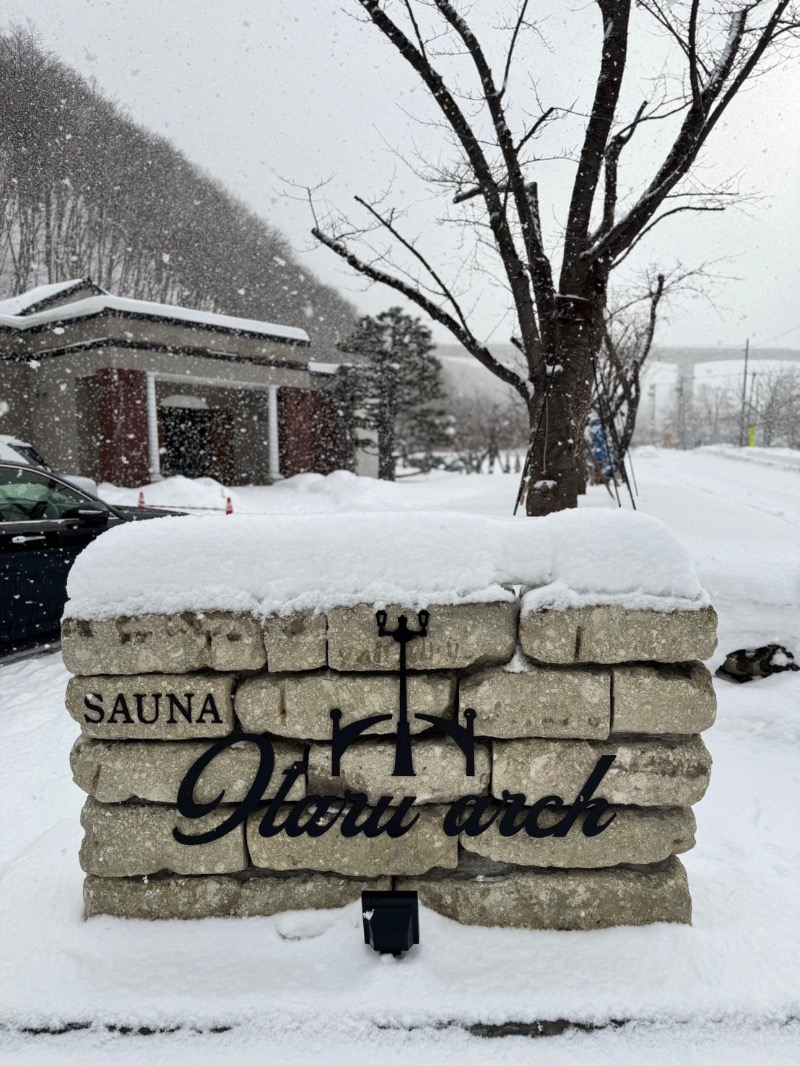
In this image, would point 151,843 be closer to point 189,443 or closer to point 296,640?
point 296,640

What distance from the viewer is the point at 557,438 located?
582 centimetres

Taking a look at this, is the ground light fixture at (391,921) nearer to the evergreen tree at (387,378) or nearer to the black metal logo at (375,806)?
the black metal logo at (375,806)

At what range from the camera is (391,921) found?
6.07ft

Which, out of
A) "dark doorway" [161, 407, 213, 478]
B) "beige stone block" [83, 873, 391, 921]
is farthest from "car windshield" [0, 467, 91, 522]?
"dark doorway" [161, 407, 213, 478]

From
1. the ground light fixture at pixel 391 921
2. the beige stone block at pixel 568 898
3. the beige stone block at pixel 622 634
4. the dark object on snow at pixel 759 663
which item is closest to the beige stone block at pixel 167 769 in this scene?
the ground light fixture at pixel 391 921

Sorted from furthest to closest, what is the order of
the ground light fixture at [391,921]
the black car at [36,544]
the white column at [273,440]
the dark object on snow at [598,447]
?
the white column at [273,440], the dark object on snow at [598,447], the black car at [36,544], the ground light fixture at [391,921]

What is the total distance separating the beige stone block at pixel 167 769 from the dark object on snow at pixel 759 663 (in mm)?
3468

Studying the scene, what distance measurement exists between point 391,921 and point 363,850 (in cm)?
22

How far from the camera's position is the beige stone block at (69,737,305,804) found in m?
1.96

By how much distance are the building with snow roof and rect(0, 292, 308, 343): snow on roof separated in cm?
4

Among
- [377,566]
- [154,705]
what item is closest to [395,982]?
[154,705]

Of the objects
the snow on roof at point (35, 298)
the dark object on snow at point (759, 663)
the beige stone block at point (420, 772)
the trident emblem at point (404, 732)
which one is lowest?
the dark object on snow at point (759, 663)

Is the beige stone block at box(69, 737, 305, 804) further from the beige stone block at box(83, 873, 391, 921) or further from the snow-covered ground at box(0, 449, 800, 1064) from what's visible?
the snow-covered ground at box(0, 449, 800, 1064)

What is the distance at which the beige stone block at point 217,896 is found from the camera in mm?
2008
